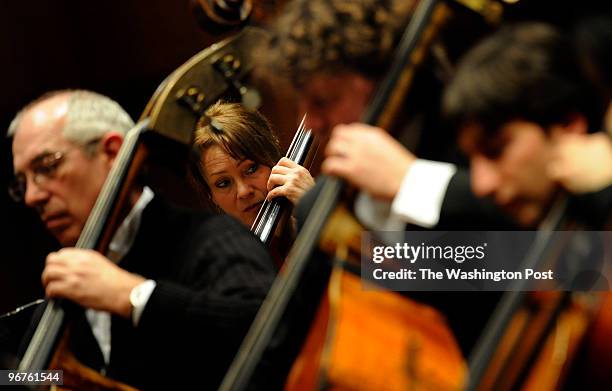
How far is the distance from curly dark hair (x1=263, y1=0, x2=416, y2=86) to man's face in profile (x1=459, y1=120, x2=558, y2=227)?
0.57 ft

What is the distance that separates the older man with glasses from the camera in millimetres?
1355

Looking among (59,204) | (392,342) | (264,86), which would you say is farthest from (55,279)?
(392,342)

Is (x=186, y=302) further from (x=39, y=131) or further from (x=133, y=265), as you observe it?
(x=39, y=131)

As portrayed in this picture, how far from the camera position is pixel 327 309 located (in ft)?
3.73

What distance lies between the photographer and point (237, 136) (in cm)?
159

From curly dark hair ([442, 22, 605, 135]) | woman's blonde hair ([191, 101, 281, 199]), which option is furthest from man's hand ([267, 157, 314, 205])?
curly dark hair ([442, 22, 605, 135])

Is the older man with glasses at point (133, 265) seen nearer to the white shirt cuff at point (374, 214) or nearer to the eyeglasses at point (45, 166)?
the eyeglasses at point (45, 166)

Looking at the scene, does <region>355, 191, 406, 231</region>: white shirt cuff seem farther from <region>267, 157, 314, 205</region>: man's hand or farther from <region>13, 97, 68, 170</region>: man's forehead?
<region>13, 97, 68, 170</region>: man's forehead

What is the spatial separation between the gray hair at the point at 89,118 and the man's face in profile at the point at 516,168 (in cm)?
75

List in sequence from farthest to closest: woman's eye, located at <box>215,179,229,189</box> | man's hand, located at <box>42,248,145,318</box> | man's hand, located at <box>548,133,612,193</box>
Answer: woman's eye, located at <box>215,179,229,189</box> → man's hand, located at <box>42,248,145,318</box> → man's hand, located at <box>548,133,612,193</box>

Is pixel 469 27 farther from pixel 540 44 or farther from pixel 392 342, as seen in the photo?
pixel 392 342

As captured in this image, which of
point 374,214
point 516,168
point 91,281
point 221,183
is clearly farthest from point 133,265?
point 516,168

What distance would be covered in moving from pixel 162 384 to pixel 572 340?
696mm

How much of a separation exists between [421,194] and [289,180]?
46cm
